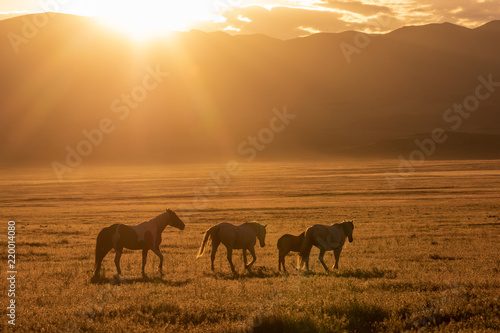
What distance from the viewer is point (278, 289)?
11.7 metres

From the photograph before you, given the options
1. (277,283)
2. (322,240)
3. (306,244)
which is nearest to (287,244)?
(306,244)

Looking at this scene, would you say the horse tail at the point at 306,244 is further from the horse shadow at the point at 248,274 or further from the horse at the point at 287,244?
the horse shadow at the point at 248,274

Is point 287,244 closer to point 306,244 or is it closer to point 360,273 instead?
point 306,244

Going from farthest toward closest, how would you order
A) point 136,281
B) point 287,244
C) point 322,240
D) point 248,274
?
point 287,244 → point 322,240 → point 248,274 → point 136,281

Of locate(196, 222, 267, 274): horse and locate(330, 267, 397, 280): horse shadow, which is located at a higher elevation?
locate(196, 222, 267, 274): horse

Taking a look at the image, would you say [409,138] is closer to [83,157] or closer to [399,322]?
[83,157]

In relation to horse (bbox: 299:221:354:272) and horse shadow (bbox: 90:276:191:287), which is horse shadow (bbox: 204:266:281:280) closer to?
horse (bbox: 299:221:354:272)

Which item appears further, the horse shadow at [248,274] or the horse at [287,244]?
the horse at [287,244]

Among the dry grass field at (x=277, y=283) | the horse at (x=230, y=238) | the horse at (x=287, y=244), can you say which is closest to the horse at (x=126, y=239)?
the dry grass field at (x=277, y=283)

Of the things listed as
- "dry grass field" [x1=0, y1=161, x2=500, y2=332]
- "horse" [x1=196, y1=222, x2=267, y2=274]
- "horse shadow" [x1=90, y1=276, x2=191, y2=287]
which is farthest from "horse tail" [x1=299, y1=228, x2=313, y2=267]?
"horse shadow" [x1=90, y1=276, x2=191, y2=287]

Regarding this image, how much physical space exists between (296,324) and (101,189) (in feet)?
190

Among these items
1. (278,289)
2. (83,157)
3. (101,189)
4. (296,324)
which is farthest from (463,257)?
(83,157)

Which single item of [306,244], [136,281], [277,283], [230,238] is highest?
[230,238]

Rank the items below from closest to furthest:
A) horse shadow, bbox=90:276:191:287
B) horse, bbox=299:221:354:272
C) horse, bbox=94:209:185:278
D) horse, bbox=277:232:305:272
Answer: horse shadow, bbox=90:276:191:287 < horse, bbox=94:209:185:278 < horse, bbox=299:221:354:272 < horse, bbox=277:232:305:272
